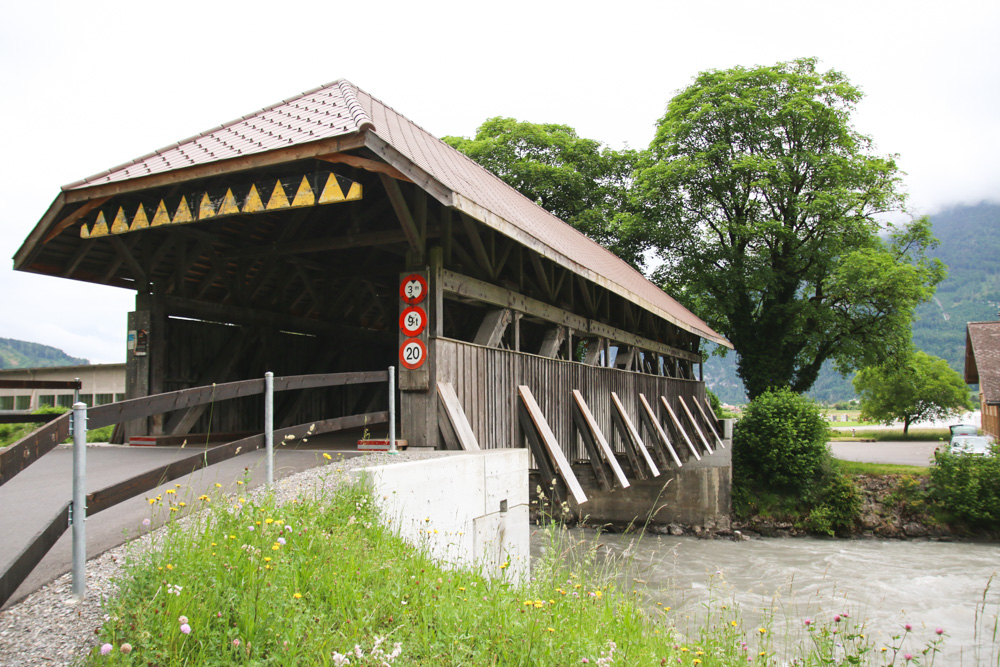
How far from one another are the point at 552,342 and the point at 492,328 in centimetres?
197

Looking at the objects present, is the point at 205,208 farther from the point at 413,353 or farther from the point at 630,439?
the point at 630,439

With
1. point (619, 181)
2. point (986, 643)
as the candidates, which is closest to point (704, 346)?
point (619, 181)

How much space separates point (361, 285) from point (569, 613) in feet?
30.9

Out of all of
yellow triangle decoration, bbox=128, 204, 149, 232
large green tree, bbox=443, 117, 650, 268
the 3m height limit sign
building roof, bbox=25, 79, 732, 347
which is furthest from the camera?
large green tree, bbox=443, 117, 650, 268

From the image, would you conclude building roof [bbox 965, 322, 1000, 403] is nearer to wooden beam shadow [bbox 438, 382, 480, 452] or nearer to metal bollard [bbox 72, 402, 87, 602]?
wooden beam shadow [bbox 438, 382, 480, 452]

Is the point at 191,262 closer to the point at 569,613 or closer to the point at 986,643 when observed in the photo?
the point at 569,613

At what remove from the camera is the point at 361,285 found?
1235 centimetres

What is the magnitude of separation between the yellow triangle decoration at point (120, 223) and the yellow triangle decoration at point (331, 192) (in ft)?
8.72

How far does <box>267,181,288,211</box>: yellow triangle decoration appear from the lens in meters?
6.52

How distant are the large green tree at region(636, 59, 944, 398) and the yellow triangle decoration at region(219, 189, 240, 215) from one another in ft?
60.4

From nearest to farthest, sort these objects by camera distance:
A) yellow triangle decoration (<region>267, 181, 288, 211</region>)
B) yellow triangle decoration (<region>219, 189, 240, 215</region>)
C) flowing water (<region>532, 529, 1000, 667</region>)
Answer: yellow triangle decoration (<region>267, 181, 288, 211</region>) < yellow triangle decoration (<region>219, 189, 240, 215</region>) < flowing water (<region>532, 529, 1000, 667</region>)

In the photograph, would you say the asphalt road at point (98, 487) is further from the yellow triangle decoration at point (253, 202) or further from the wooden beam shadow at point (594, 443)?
the wooden beam shadow at point (594, 443)

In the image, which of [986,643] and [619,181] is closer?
[986,643]

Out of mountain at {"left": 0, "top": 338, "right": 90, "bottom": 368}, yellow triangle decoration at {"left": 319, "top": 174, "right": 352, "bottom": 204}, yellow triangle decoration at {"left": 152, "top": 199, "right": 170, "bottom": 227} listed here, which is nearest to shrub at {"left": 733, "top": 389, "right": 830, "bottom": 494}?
yellow triangle decoration at {"left": 319, "top": 174, "right": 352, "bottom": 204}
